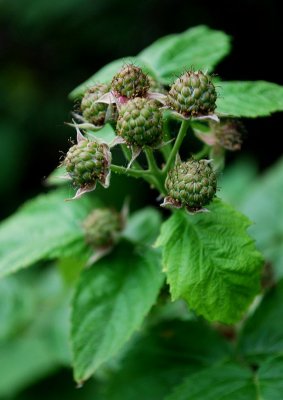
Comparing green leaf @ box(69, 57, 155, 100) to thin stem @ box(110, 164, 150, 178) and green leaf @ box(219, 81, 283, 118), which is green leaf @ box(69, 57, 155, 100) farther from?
thin stem @ box(110, 164, 150, 178)

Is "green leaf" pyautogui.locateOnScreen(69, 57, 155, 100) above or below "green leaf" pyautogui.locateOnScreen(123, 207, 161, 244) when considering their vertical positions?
above

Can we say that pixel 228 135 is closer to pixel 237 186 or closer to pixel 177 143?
pixel 177 143

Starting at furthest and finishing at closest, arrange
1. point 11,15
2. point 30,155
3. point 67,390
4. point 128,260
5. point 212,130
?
point 30,155 → point 11,15 → point 67,390 → point 128,260 → point 212,130

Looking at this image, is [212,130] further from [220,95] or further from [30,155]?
[30,155]

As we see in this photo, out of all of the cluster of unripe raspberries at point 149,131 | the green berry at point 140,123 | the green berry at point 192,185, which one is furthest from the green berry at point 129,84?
the green berry at point 192,185

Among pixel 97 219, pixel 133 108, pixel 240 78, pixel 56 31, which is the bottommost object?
pixel 240 78

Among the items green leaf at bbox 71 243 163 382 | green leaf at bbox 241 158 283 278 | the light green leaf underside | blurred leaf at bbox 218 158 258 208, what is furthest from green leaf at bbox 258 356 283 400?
blurred leaf at bbox 218 158 258 208

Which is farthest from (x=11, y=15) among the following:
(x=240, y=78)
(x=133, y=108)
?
(x=133, y=108)

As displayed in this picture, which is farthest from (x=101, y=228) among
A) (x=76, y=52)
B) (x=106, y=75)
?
(x=76, y=52)
